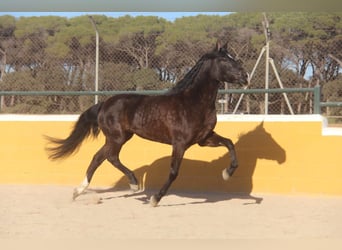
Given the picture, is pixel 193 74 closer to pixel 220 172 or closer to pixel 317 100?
pixel 220 172

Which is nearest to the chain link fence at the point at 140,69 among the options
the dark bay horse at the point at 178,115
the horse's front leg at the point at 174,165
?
the dark bay horse at the point at 178,115

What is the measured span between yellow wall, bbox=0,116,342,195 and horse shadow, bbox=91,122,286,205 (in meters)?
0.01

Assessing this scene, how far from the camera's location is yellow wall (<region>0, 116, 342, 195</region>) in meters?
6.18

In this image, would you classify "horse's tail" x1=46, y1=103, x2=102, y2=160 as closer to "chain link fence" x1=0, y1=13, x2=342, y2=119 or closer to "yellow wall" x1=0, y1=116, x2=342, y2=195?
"yellow wall" x1=0, y1=116, x2=342, y2=195

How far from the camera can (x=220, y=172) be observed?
Answer: 647 cm

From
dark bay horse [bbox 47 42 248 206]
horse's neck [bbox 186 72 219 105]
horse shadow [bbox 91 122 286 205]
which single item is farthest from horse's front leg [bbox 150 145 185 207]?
horse shadow [bbox 91 122 286 205]

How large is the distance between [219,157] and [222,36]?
118 inches

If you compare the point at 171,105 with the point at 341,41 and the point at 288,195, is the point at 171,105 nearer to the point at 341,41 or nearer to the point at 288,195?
the point at 288,195

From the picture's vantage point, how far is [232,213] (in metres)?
4.96

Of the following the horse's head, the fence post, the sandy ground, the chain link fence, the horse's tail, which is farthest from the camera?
the chain link fence

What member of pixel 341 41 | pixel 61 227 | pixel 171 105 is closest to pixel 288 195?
pixel 171 105

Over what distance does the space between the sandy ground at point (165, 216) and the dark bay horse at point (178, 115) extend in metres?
0.38

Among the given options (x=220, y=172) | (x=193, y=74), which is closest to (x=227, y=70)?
(x=193, y=74)

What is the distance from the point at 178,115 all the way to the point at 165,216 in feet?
3.91
